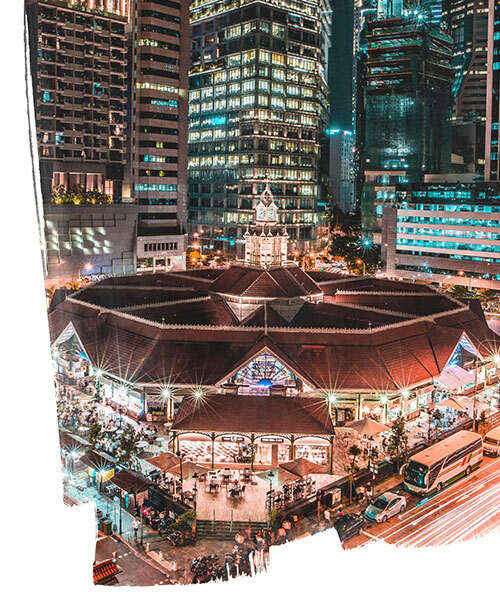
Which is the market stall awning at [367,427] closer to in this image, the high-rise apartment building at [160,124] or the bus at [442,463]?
the bus at [442,463]

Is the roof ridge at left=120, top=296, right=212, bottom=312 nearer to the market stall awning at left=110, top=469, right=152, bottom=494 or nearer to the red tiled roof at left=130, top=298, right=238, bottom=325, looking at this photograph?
the red tiled roof at left=130, top=298, right=238, bottom=325

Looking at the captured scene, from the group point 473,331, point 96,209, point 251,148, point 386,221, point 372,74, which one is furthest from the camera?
point 372,74

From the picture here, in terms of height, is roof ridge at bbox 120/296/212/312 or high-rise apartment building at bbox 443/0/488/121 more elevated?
high-rise apartment building at bbox 443/0/488/121

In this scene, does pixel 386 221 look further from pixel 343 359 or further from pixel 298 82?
pixel 343 359

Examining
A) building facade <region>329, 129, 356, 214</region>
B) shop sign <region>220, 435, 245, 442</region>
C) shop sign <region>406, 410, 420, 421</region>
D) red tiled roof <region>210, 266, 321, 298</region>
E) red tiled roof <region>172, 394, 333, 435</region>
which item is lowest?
shop sign <region>406, 410, 420, 421</region>

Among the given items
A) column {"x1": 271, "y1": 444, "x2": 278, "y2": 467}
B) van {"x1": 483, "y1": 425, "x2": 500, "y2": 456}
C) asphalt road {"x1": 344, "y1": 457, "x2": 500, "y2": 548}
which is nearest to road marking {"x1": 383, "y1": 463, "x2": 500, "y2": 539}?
asphalt road {"x1": 344, "y1": 457, "x2": 500, "y2": 548}

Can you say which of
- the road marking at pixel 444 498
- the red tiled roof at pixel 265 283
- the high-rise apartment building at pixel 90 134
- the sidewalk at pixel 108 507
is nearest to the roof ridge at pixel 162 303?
the red tiled roof at pixel 265 283

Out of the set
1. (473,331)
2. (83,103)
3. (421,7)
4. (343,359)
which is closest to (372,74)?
(421,7)
